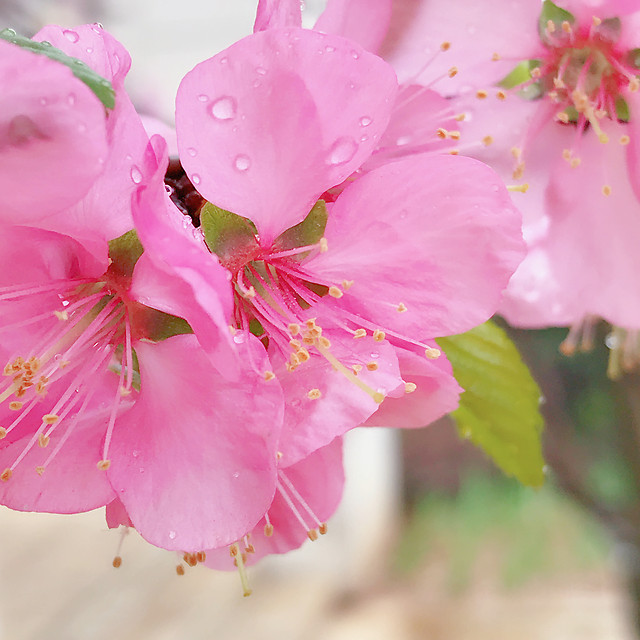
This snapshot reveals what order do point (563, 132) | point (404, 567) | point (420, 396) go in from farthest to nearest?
point (404, 567) < point (563, 132) < point (420, 396)

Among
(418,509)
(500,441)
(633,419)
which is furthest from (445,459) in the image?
(500,441)

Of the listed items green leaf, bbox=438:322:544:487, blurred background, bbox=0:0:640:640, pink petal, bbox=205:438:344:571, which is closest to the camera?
pink petal, bbox=205:438:344:571

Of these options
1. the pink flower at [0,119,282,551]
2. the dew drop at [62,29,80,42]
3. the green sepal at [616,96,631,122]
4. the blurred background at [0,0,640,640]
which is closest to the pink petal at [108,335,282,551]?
the pink flower at [0,119,282,551]

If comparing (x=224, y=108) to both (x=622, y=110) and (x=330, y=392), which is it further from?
(x=622, y=110)

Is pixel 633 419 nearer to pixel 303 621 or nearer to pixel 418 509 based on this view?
pixel 303 621

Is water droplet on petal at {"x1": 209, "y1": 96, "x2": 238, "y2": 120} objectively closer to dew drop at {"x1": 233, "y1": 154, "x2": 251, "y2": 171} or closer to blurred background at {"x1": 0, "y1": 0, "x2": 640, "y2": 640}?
dew drop at {"x1": 233, "y1": 154, "x2": 251, "y2": 171}

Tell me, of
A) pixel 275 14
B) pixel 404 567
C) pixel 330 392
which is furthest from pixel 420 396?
pixel 404 567
